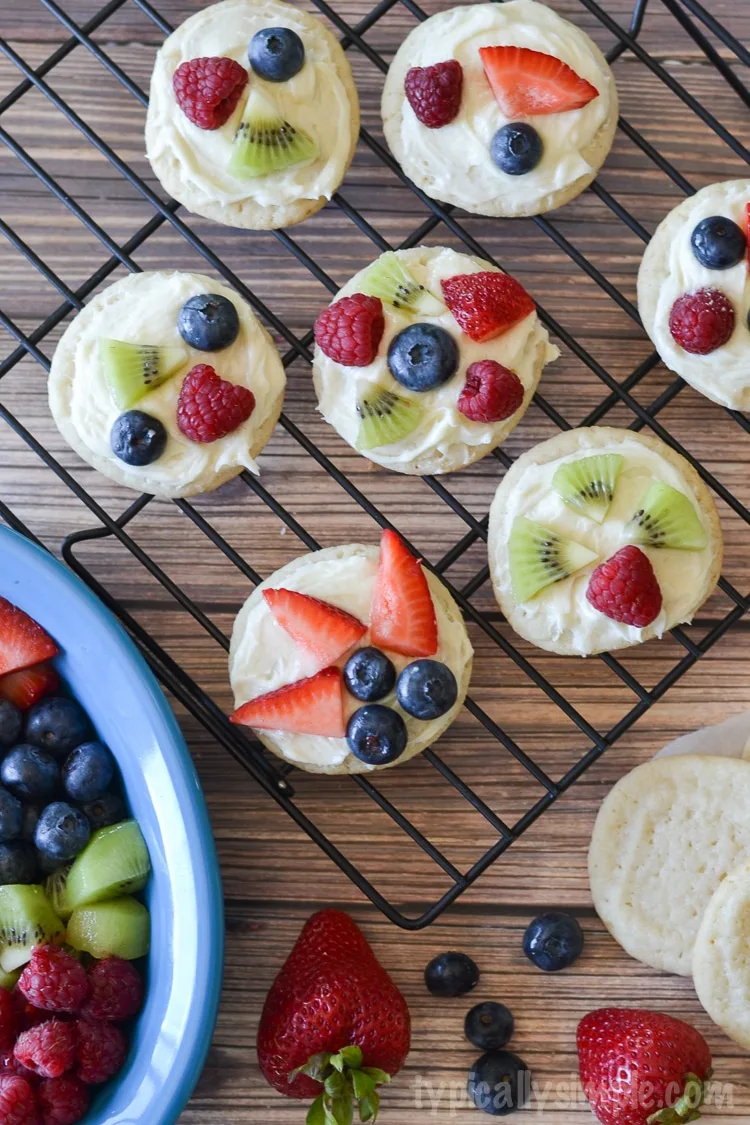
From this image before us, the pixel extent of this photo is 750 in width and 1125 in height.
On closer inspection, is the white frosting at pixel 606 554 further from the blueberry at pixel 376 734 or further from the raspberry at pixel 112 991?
the raspberry at pixel 112 991

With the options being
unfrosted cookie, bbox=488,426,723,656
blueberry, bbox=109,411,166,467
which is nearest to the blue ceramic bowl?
blueberry, bbox=109,411,166,467

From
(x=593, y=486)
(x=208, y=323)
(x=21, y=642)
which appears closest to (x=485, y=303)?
(x=593, y=486)

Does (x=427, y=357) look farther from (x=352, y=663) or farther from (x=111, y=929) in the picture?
(x=111, y=929)

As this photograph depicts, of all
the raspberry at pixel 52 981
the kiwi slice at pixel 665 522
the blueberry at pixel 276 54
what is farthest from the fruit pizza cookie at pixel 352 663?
the blueberry at pixel 276 54

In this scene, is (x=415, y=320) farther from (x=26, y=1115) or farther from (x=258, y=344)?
(x=26, y=1115)

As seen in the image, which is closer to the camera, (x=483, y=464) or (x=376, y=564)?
(x=376, y=564)

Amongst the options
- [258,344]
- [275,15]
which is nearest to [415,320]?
[258,344]
